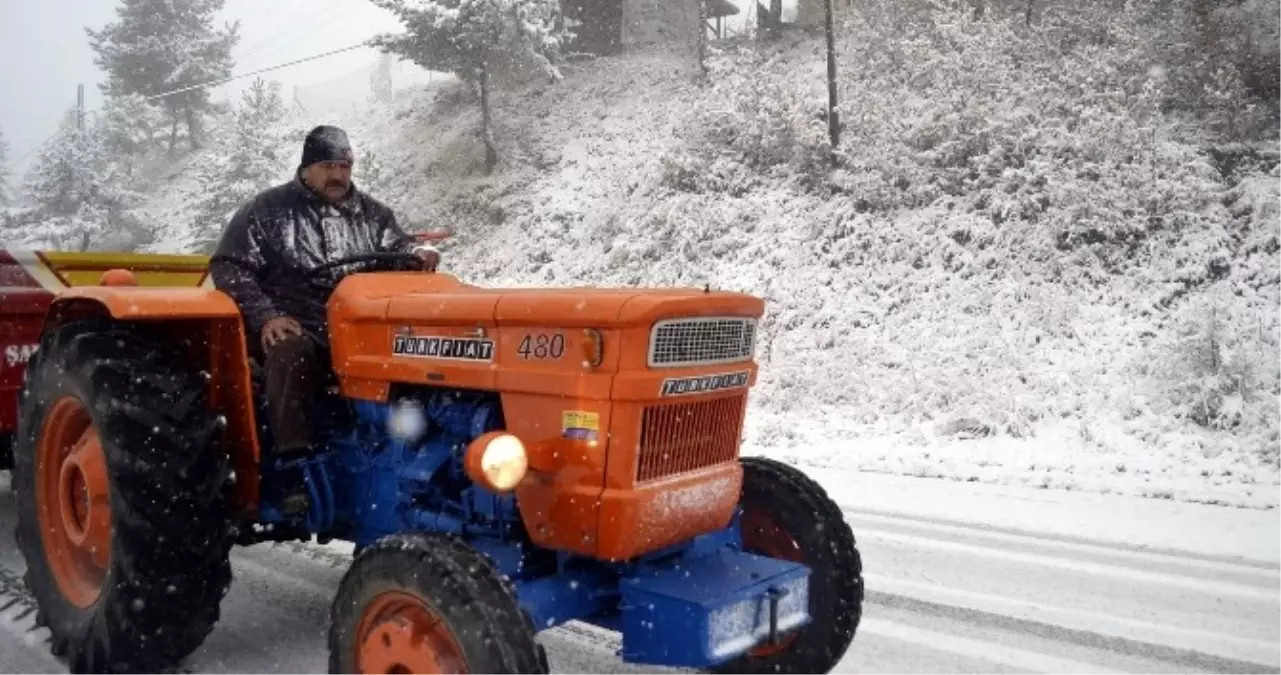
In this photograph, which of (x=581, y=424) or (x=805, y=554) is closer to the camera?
(x=581, y=424)

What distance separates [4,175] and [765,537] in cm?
4733

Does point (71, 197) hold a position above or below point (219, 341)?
above

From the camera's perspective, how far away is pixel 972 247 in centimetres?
1117

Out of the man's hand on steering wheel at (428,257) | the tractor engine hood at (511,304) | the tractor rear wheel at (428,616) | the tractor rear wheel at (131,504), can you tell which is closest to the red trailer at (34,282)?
the tractor rear wheel at (131,504)

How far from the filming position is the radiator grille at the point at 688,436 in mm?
2596

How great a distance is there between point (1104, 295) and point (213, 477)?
945 centimetres

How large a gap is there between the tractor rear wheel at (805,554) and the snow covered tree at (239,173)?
19.3 meters

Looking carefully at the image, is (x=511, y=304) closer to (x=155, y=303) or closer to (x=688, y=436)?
(x=688, y=436)

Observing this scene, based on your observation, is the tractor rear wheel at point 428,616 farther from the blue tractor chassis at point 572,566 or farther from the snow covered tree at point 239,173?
the snow covered tree at point 239,173

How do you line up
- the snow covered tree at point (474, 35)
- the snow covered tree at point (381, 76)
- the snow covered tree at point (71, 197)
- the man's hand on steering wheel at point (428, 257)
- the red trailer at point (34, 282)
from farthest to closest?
the snow covered tree at point (381, 76) → the snow covered tree at point (71, 197) → the snow covered tree at point (474, 35) → the red trailer at point (34, 282) → the man's hand on steering wheel at point (428, 257)

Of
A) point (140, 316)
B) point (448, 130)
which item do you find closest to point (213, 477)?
point (140, 316)

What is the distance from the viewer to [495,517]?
2.80 m

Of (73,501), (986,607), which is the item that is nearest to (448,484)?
(73,501)

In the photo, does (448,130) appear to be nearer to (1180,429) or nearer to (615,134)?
(615,134)
